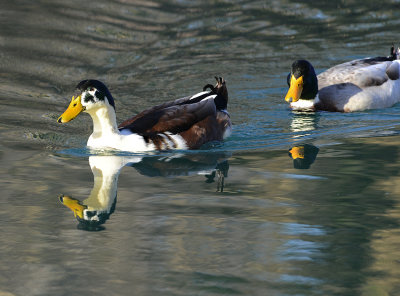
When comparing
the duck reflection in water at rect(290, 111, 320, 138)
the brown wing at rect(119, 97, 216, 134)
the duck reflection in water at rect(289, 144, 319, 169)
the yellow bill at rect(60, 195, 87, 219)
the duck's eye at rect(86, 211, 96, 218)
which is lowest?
Result: the duck's eye at rect(86, 211, 96, 218)

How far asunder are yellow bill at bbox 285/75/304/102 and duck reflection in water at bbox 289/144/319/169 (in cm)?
214

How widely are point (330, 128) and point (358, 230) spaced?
4820mm

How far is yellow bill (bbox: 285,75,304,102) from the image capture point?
39.3 ft

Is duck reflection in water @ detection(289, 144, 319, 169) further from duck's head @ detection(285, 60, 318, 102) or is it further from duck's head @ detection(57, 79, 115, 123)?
duck's head @ detection(57, 79, 115, 123)

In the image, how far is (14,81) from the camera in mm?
13750

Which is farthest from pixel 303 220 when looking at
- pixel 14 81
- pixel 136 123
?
pixel 14 81

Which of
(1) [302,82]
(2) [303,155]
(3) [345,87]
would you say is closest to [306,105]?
(1) [302,82]

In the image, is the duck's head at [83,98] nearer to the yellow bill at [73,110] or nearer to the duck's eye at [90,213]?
the yellow bill at [73,110]

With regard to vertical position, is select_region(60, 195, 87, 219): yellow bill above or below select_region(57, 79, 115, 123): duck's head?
below

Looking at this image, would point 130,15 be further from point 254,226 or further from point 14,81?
point 254,226

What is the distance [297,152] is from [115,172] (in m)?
2.36

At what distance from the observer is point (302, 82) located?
12117mm

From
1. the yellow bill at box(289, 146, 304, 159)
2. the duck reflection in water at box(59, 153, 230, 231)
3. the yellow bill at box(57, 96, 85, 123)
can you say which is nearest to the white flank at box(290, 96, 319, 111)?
the yellow bill at box(289, 146, 304, 159)

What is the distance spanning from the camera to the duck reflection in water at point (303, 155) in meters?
8.72
